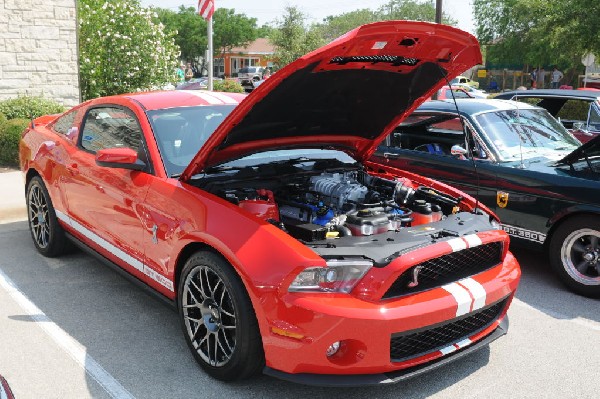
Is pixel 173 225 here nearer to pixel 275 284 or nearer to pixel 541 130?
pixel 275 284

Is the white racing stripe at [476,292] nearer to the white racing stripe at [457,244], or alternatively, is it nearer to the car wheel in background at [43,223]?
the white racing stripe at [457,244]

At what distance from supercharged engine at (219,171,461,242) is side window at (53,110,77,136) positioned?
2.21m

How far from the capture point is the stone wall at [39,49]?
11164 millimetres

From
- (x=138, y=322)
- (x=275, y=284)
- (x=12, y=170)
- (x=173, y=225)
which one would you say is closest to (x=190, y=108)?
(x=173, y=225)

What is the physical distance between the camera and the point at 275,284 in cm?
282

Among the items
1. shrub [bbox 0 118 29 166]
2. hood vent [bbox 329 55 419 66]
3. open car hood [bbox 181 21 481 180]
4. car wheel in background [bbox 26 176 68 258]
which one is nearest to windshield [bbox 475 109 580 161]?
open car hood [bbox 181 21 481 180]

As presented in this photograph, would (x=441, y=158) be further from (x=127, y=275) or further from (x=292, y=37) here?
(x=292, y=37)

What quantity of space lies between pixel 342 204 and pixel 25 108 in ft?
28.8

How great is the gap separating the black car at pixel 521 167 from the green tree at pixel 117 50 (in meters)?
8.67

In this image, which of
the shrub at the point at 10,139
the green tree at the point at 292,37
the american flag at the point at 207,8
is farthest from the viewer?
the green tree at the point at 292,37

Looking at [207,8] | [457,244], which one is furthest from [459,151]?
[207,8]

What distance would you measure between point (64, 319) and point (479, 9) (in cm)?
5581

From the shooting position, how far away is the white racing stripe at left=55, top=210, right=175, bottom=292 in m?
3.68

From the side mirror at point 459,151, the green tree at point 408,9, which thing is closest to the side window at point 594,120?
the side mirror at point 459,151
